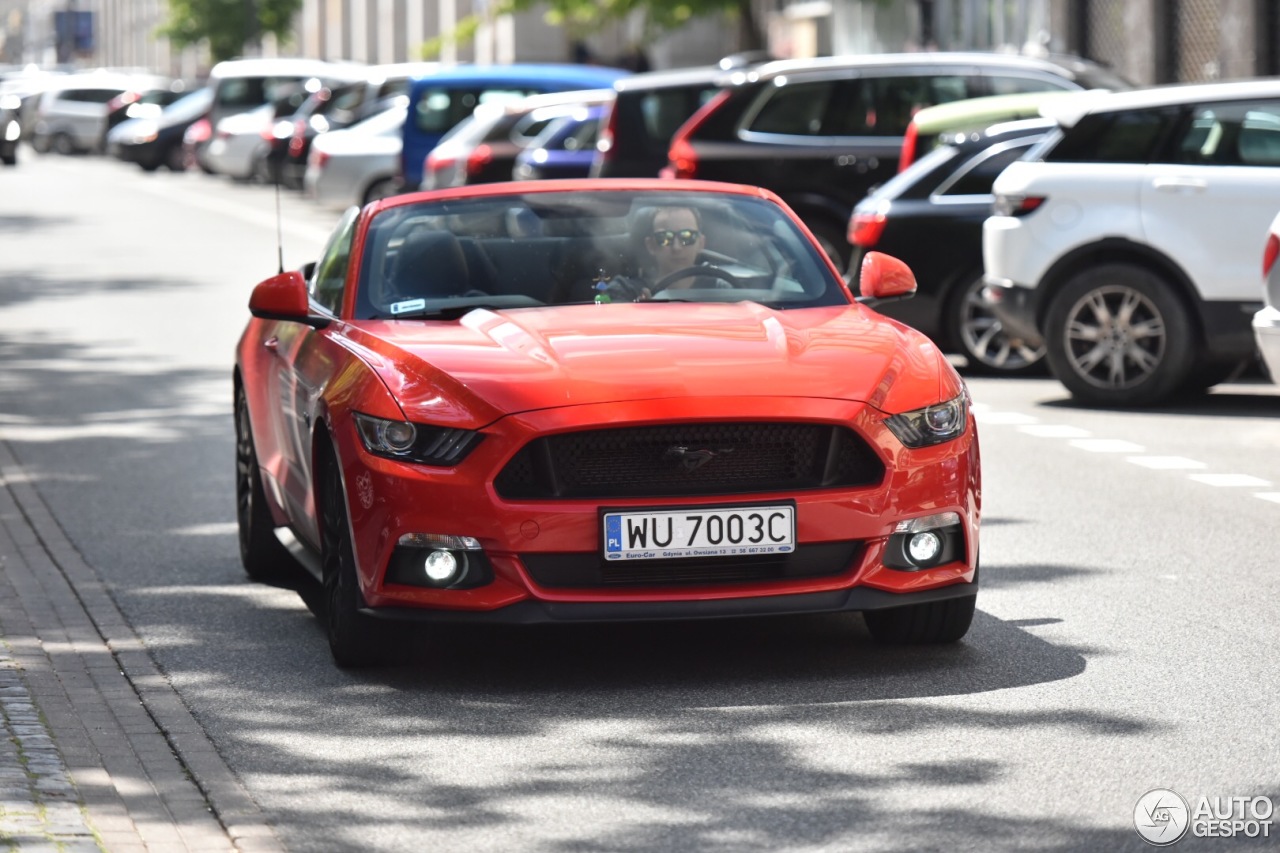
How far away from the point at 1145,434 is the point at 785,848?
25.9ft

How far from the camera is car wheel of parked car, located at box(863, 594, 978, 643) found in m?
7.17

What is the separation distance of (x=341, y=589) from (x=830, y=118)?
1242cm

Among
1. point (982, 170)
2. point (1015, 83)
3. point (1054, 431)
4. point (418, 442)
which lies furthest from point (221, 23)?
point (418, 442)

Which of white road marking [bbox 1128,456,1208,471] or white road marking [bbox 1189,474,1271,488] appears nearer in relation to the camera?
white road marking [bbox 1189,474,1271,488]

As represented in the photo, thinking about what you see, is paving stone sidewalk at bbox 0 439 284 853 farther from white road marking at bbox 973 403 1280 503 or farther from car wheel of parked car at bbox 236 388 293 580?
white road marking at bbox 973 403 1280 503

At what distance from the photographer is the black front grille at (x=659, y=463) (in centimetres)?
664

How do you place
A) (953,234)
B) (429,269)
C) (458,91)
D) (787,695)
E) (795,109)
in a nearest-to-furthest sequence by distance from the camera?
(787,695) → (429,269) → (953,234) → (795,109) → (458,91)

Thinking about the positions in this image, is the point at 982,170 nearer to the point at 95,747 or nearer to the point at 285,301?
the point at 285,301

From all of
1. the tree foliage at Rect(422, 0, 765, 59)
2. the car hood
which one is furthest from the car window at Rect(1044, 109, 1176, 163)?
the tree foliage at Rect(422, 0, 765, 59)

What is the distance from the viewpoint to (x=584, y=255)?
26.3ft

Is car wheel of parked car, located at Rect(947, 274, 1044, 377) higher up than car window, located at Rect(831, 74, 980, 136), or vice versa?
car window, located at Rect(831, 74, 980, 136)

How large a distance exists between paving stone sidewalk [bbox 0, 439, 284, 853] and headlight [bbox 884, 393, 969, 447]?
202 centimetres

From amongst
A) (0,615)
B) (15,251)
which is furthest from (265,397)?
(15,251)

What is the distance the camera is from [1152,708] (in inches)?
253
